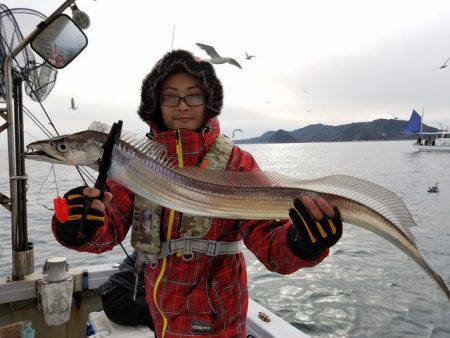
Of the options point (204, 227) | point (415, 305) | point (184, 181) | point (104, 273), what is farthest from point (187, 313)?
point (415, 305)

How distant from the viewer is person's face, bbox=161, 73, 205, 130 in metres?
3.19

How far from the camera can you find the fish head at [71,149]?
2277 mm

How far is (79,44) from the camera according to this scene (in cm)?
455

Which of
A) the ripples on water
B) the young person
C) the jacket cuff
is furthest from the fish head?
the ripples on water

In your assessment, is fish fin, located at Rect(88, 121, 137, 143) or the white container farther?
the white container

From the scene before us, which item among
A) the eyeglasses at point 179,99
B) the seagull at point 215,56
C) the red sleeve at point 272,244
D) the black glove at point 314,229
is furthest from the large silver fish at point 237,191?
the seagull at point 215,56

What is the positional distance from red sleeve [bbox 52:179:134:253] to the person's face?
28.8 inches

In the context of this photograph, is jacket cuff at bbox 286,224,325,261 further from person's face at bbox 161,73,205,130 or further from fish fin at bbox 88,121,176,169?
person's face at bbox 161,73,205,130

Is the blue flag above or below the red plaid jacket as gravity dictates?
above

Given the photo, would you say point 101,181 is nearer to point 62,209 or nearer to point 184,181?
point 62,209

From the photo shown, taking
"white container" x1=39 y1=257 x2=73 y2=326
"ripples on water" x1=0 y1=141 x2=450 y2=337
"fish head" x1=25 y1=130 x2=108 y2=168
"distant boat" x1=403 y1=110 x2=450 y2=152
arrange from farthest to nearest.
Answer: "distant boat" x1=403 y1=110 x2=450 y2=152 → "ripples on water" x1=0 y1=141 x2=450 y2=337 → "white container" x1=39 y1=257 x2=73 y2=326 → "fish head" x1=25 y1=130 x2=108 y2=168

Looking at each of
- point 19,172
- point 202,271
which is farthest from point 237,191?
point 19,172

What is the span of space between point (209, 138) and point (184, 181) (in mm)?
681

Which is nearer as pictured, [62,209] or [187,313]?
[62,209]
